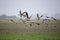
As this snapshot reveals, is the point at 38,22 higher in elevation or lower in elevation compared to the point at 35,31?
higher

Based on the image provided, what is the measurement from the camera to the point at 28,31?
243cm

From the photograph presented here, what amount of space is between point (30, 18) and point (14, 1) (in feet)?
1.41

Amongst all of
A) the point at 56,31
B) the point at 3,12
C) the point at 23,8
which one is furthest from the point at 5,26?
the point at 56,31

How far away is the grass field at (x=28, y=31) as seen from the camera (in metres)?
2.38

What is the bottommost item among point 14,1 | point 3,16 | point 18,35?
point 18,35

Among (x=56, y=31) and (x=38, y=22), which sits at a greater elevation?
(x=38, y=22)

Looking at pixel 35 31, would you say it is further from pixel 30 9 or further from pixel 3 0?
pixel 3 0

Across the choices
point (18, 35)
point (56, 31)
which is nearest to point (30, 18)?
point (18, 35)

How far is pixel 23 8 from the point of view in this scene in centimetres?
243

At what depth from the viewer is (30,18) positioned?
8.00ft

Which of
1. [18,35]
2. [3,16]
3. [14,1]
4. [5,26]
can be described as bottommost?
[18,35]

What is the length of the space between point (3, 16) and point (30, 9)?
504 mm

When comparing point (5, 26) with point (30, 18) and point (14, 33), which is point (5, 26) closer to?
point (14, 33)

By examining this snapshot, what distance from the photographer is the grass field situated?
2.38 metres
